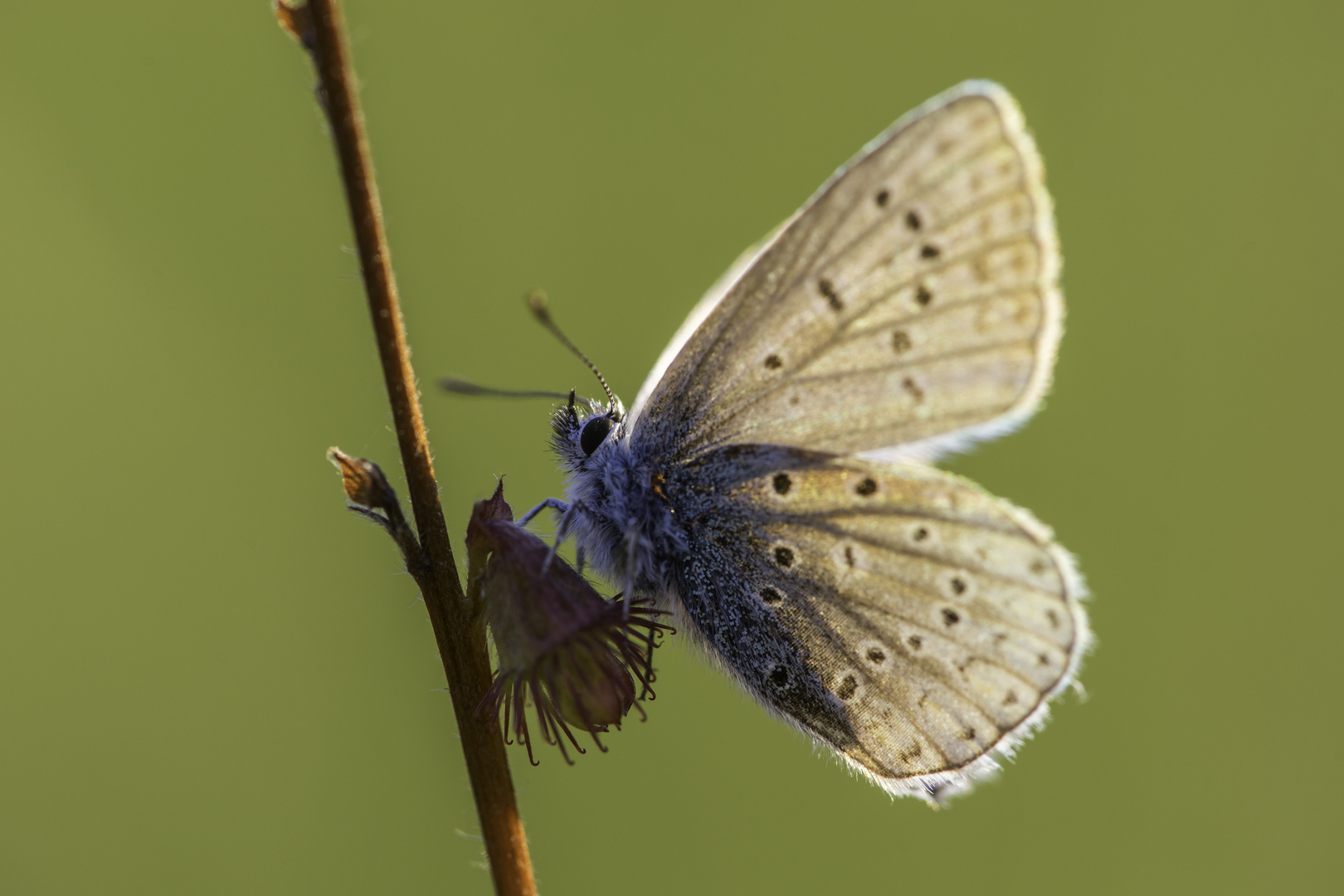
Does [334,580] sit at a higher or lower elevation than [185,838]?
higher

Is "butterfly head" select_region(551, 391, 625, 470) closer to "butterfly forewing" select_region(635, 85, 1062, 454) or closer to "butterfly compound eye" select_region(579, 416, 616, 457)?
"butterfly compound eye" select_region(579, 416, 616, 457)

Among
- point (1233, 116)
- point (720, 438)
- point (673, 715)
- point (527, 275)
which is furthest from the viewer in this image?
point (1233, 116)

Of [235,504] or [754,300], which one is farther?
[235,504]

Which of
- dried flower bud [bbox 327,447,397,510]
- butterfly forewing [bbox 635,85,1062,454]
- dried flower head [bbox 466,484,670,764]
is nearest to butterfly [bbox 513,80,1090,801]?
butterfly forewing [bbox 635,85,1062,454]

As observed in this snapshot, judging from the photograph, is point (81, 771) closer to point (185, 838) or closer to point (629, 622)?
point (185, 838)

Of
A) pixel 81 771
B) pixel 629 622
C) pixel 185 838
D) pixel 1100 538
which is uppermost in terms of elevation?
pixel 81 771

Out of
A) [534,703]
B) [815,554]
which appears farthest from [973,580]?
[534,703]

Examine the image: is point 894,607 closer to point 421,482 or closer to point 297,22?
point 421,482
